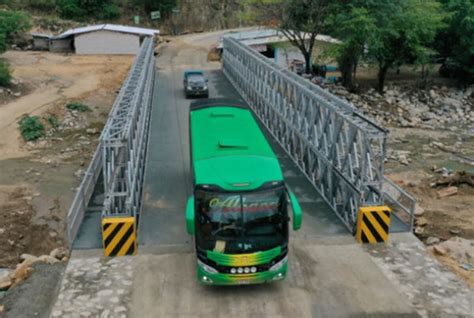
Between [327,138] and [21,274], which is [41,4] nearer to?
[327,138]

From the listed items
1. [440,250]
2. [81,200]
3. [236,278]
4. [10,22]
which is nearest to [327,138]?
[440,250]

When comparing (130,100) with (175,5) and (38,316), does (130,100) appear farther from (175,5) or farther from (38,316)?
(175,5)

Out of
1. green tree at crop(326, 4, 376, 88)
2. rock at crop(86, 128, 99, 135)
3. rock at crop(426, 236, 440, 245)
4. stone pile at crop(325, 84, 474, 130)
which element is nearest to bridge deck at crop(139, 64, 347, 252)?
rock at crop(426, 236, 440, 245)

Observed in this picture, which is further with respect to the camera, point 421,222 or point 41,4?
point 41,4

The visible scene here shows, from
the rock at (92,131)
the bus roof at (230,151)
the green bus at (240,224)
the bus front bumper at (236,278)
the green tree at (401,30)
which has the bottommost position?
the rock at (92,131)

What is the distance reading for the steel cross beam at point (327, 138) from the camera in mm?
14055

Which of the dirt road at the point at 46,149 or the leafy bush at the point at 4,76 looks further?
the leafy bush at the point at 4,76

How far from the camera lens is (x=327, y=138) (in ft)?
55.5

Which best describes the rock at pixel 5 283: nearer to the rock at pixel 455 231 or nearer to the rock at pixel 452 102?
the rock at pixel 455 231

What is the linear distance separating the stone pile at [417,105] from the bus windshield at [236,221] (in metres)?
27.7

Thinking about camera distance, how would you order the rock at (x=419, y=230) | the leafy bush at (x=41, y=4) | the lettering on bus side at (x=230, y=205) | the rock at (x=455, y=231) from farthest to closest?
the leafy bush at (x=41, y=4)
the rock at (x=455, y=231)
the rock at (x=419, y=230)
the lettering on bus side at (x=230, y=205)

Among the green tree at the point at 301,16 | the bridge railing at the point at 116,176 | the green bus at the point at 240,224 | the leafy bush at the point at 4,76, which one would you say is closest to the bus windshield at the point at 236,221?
the green bus at the point at 240,224

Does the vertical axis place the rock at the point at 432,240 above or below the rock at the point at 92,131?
below

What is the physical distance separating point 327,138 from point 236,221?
660 cm
